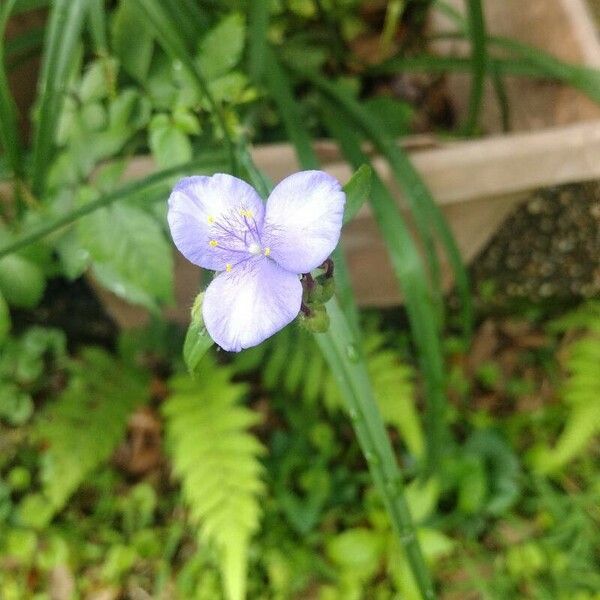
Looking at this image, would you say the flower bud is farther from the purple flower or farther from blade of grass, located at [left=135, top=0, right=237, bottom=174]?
blade of grass, located at [left=135, top=0, right=237, bottom=174]

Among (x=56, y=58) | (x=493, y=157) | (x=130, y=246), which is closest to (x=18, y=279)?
(x=130, y=246)

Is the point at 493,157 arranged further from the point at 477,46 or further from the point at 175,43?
the point at 175,43

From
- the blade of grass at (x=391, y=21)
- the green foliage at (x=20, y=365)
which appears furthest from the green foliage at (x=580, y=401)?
the green foliage at (x=20, y=365)

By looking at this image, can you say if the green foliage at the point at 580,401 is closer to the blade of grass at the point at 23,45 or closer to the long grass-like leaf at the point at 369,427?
the long grass-like leaf at the point at 369,427

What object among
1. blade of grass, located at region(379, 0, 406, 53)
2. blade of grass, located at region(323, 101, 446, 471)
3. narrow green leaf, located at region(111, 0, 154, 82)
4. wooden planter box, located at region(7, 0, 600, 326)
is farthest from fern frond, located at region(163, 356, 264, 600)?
blade of grass, located at region(379, 0, 406, 53)

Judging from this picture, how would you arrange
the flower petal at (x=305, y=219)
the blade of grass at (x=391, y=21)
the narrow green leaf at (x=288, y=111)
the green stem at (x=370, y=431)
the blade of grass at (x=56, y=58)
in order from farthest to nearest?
the blade of grass at (x=391, y=21) → the narrow green leaf at (x=288, y=111) → the blade of grass at (x=56, y=58) → the green stem at (x=370, y=431) → the flower petal at (x=305, y=219)

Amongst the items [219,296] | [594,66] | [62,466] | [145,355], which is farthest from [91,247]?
[594,66]
